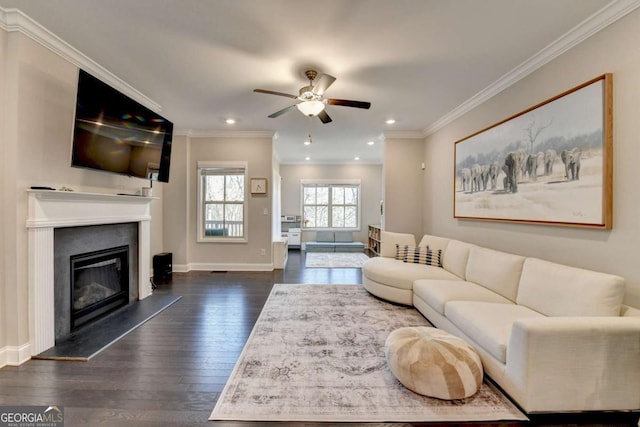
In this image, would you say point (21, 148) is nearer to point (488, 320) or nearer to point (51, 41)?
point (51, 41)

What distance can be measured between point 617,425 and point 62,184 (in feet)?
15.2

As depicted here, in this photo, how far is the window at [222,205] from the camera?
211 inches

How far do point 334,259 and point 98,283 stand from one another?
15.4 ft

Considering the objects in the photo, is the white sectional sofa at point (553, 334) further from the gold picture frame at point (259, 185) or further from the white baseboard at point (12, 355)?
the gold picture frame at point (259, 185)

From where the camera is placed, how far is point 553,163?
7.93ft

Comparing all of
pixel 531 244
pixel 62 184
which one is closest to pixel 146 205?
pixel 62 184

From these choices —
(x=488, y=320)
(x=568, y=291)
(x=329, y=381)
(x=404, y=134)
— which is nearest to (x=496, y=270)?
(x=568, y=291)

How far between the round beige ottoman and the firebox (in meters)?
3.13

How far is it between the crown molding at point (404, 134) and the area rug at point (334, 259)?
9.34ft

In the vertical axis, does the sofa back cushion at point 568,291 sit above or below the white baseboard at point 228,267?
above

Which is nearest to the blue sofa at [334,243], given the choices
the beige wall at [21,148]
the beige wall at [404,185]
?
the beige wall at [404,185]

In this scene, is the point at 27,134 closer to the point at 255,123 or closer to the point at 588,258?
the point at 255,123

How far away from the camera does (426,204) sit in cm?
521

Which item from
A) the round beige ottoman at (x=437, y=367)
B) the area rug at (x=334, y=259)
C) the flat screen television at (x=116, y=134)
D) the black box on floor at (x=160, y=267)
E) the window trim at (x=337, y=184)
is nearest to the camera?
the round beige ottoman at (x=437, y=367)
